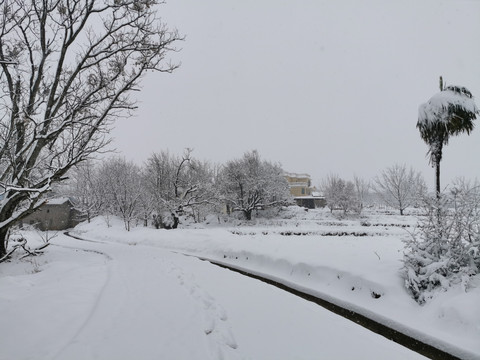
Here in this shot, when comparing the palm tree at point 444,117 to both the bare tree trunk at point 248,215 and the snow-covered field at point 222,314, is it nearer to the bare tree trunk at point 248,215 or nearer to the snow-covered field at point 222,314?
the snow-covered field at point 222,314

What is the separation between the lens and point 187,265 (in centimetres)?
965

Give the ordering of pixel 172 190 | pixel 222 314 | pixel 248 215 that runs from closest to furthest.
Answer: pixel 222 314
pixel 172 190
pixel 248 215

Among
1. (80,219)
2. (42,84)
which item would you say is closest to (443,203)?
(42,84)

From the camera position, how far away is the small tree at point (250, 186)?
3803 centimetres

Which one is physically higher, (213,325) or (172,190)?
(172,190)

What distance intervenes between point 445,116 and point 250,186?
3074 centimetres

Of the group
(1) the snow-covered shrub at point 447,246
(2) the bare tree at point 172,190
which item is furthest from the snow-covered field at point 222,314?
(2) the bare tree at point 172,190

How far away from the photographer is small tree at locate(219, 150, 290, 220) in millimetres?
38031

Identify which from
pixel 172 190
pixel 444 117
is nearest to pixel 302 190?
pixel 172 190

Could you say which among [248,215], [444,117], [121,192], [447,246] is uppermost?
[444,117]

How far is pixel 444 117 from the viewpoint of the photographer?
26.3 feet

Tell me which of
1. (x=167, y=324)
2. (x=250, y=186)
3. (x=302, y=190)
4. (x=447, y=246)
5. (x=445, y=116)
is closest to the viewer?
(x=167, y=324)

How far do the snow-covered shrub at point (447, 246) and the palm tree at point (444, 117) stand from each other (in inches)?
74.6

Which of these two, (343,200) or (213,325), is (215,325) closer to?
(213,325)
